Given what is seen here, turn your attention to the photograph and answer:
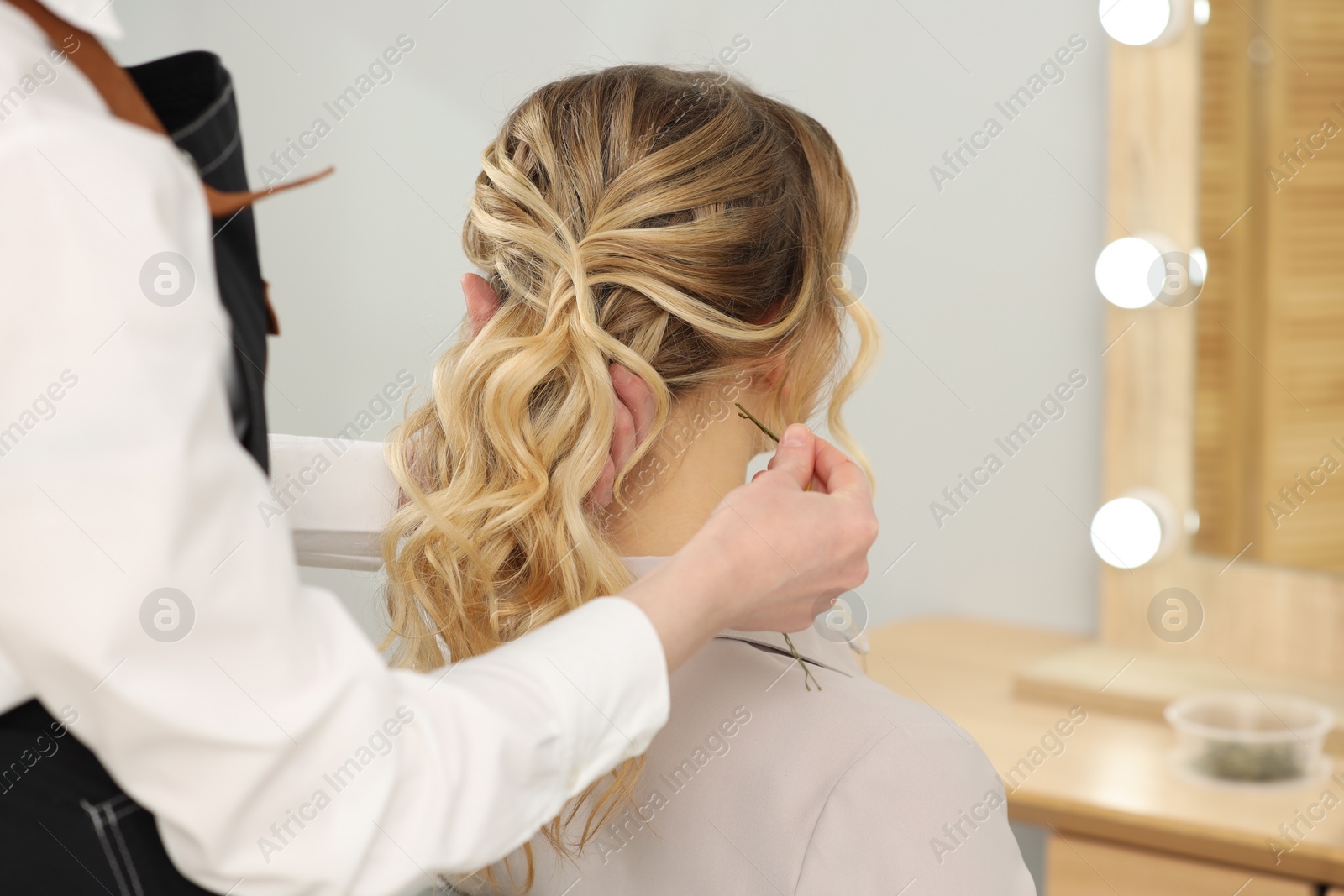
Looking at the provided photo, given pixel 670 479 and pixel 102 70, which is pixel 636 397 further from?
pixel 102 70

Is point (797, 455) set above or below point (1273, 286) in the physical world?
above

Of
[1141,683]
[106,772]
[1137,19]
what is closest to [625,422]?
[106,772]

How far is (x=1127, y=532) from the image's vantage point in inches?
62.4

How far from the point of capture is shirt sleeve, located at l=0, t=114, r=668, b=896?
0.41m

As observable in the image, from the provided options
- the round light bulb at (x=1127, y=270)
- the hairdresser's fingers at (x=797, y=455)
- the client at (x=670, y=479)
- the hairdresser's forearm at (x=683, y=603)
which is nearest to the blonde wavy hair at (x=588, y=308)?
the client at (x=670, y=479)

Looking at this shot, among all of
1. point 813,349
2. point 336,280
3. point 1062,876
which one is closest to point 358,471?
point 813,349

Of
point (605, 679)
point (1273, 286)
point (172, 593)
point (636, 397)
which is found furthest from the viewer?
point (1273, 286)

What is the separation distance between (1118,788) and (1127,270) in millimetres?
690

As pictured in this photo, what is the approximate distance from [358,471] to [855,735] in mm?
495

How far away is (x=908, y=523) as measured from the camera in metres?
1.82

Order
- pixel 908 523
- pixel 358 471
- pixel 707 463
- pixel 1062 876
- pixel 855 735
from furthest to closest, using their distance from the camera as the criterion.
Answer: pixel 908 523 → pixel 1062 876 → pixel 358 471 → pixel 707 463 → pixel 855 735

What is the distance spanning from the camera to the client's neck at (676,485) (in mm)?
853

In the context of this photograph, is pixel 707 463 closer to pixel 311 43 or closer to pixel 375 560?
pixel 375 560

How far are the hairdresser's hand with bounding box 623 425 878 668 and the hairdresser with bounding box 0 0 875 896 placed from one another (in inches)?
0.9
